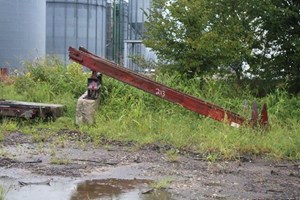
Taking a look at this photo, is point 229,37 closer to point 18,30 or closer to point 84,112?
point 84,112

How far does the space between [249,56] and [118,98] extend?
4091 mm

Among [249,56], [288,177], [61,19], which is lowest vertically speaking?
[288,177]

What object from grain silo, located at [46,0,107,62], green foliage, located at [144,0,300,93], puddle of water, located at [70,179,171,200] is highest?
grain silo, located at [46,0,107,62]

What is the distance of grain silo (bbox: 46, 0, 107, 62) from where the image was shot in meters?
27.7

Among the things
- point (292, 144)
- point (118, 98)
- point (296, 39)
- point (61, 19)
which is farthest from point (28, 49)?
point (292, 144)

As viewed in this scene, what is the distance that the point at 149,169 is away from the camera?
253 inches

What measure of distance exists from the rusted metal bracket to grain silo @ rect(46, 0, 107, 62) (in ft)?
59.2

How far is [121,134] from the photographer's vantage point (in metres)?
8.82

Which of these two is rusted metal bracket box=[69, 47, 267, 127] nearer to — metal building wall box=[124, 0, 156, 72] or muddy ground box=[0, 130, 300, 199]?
muddy ground box=[0, 130, 300, 199]

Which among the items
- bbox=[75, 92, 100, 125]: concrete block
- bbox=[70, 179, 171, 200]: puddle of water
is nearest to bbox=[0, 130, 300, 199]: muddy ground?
bbox=[70, 179, 171, 200]: puddle of water

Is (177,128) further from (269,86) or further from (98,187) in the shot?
(269,86)

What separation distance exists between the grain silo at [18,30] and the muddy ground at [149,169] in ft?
39.8

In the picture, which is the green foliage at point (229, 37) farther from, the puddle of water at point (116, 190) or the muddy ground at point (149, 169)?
the puddle of water at point (116, 190)

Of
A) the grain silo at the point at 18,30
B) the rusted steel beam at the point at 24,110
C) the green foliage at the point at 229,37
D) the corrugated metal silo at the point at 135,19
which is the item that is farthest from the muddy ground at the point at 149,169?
the corrugated metal silo at the point at 135,19
